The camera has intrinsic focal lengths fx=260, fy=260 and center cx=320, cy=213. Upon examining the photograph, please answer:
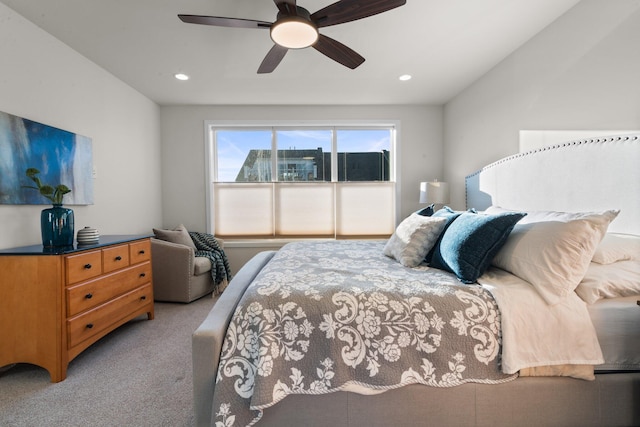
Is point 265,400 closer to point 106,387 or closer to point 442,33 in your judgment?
point 106,387

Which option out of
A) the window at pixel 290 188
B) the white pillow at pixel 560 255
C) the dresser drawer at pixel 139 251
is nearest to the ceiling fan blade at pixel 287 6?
the white pillow at pixel 560 255

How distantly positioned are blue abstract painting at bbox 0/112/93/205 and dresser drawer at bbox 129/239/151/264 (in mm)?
716

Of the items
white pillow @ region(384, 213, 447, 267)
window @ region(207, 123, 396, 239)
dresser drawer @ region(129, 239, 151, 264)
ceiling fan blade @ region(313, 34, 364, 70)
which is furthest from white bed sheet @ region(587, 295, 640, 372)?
dresser drawer @ region(129, 239, 151, 264)

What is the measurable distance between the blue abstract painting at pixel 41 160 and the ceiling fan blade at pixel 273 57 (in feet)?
6.13

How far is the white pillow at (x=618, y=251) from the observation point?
4.10 feet

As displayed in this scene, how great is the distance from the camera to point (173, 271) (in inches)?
116

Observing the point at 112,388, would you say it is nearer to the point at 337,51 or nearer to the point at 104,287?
the point at 104,287

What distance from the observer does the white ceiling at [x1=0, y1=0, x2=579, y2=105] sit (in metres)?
1.91

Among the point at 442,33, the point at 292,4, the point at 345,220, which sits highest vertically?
the point at 442,33

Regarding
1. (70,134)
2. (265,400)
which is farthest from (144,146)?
(265,400)

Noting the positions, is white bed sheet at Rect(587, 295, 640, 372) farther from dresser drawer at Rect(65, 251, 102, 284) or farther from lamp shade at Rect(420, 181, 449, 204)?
dresser drawer at Rect(65, 251, 102, 284)

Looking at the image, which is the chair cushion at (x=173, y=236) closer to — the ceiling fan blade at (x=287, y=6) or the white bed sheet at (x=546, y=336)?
the ceiling fan blade at (x=287, y=6)

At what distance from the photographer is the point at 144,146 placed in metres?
3.46

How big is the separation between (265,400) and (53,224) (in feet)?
6.50
